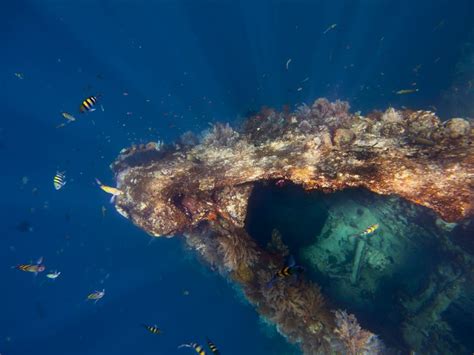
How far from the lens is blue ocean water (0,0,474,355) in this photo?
2459 cm

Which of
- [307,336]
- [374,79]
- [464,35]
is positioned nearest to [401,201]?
[307,336]

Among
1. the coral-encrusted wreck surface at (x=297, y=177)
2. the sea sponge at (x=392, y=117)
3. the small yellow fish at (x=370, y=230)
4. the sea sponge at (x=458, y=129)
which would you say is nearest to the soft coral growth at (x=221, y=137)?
the coral-encrusted wreck surface at (x=297, y=177)

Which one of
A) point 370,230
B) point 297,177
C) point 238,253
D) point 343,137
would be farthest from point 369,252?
point 238,253

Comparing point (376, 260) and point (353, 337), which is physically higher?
point (376, 260)

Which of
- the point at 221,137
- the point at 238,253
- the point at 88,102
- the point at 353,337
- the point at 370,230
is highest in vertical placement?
the point at 88,102

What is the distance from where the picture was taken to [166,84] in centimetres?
4494

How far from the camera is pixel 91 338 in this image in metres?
34.7

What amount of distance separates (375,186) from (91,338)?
129 ft

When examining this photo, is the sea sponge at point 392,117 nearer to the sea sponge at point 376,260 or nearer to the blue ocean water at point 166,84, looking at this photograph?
the sea sponge at point 376,260

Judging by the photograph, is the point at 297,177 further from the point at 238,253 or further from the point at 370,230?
the point at 238,253

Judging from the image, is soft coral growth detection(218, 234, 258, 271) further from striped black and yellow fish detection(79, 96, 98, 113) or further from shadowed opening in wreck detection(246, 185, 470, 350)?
striped black and yellow fish detection(79, 96, 98, 113)

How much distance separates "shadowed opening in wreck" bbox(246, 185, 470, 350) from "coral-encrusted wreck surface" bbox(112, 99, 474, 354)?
528 mm

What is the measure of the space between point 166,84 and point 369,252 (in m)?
43.4

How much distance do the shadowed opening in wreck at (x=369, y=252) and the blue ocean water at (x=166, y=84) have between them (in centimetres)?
1130
